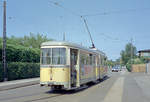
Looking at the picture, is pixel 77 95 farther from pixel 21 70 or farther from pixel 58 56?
pixel 21 70

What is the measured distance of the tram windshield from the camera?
39.0 ft

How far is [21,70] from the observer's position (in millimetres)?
22344

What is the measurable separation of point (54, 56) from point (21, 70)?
11.6m

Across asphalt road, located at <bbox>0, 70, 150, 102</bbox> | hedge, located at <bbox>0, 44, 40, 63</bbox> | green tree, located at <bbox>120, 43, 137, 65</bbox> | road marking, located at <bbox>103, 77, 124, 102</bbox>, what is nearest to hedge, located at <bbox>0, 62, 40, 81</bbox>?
hedge, located at <bbox>0, 44, 40, 63</bbox>

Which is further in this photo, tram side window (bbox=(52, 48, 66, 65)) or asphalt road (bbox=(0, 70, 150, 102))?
tram side window (bbox=(52, 48, 66, 65))

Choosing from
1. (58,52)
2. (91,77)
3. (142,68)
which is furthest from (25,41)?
(58,52)

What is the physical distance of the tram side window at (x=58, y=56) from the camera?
1187 centimetres

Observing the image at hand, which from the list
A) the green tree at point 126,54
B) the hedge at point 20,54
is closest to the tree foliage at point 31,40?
the hedge at point 20,54

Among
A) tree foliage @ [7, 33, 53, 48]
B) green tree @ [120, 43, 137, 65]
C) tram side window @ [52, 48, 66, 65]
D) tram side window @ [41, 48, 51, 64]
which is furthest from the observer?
green tree @ [120, 43, 137, 65]

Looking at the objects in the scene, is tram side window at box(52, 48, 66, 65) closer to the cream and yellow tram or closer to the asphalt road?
the cream and yellow tram

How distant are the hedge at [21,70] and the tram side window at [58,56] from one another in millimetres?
9280

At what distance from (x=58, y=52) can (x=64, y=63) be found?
2.59 feet

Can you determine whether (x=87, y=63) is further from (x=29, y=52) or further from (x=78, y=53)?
(x=29, y=52)

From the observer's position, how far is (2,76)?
758 inches
